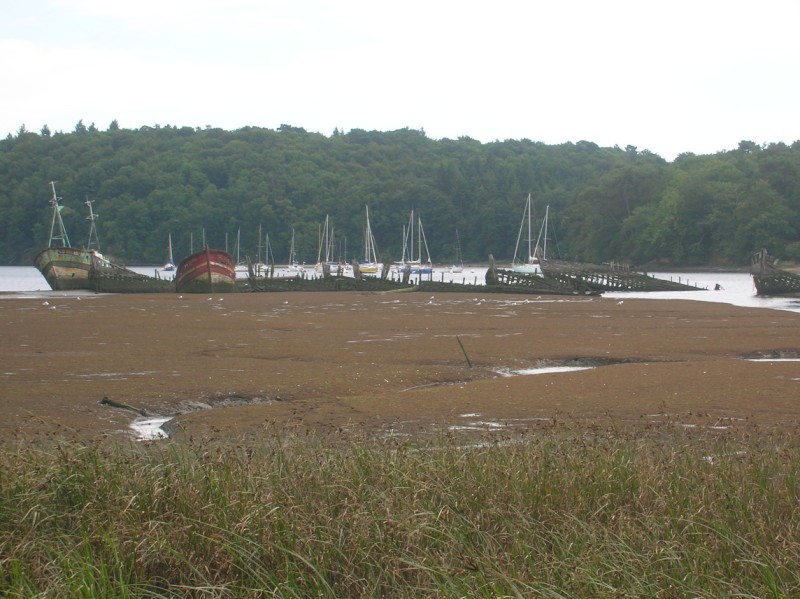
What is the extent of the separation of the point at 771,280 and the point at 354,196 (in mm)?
90567

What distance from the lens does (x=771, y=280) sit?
5859 centimetres

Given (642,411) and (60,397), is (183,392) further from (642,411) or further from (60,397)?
(642,411)

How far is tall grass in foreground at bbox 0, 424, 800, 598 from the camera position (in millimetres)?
5996

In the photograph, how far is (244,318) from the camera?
33.1 m

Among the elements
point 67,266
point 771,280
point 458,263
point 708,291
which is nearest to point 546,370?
point 771,280

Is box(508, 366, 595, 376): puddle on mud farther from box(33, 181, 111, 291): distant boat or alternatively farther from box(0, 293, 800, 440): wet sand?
box(33, 181, 111, 291): distant boat

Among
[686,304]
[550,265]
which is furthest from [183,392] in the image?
[550,265]

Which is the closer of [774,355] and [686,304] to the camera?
[774,355]

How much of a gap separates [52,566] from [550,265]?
61619mm

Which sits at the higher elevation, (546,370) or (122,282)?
(122,282)

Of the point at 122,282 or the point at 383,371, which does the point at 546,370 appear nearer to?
the point at 383,371

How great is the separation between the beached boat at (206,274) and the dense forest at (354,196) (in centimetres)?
6718

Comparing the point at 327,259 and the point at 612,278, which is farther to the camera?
the point at 327,259

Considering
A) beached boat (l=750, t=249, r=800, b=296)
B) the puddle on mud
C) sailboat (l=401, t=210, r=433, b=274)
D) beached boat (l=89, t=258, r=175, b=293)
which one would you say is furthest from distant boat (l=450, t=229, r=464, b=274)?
the puddle on mud
